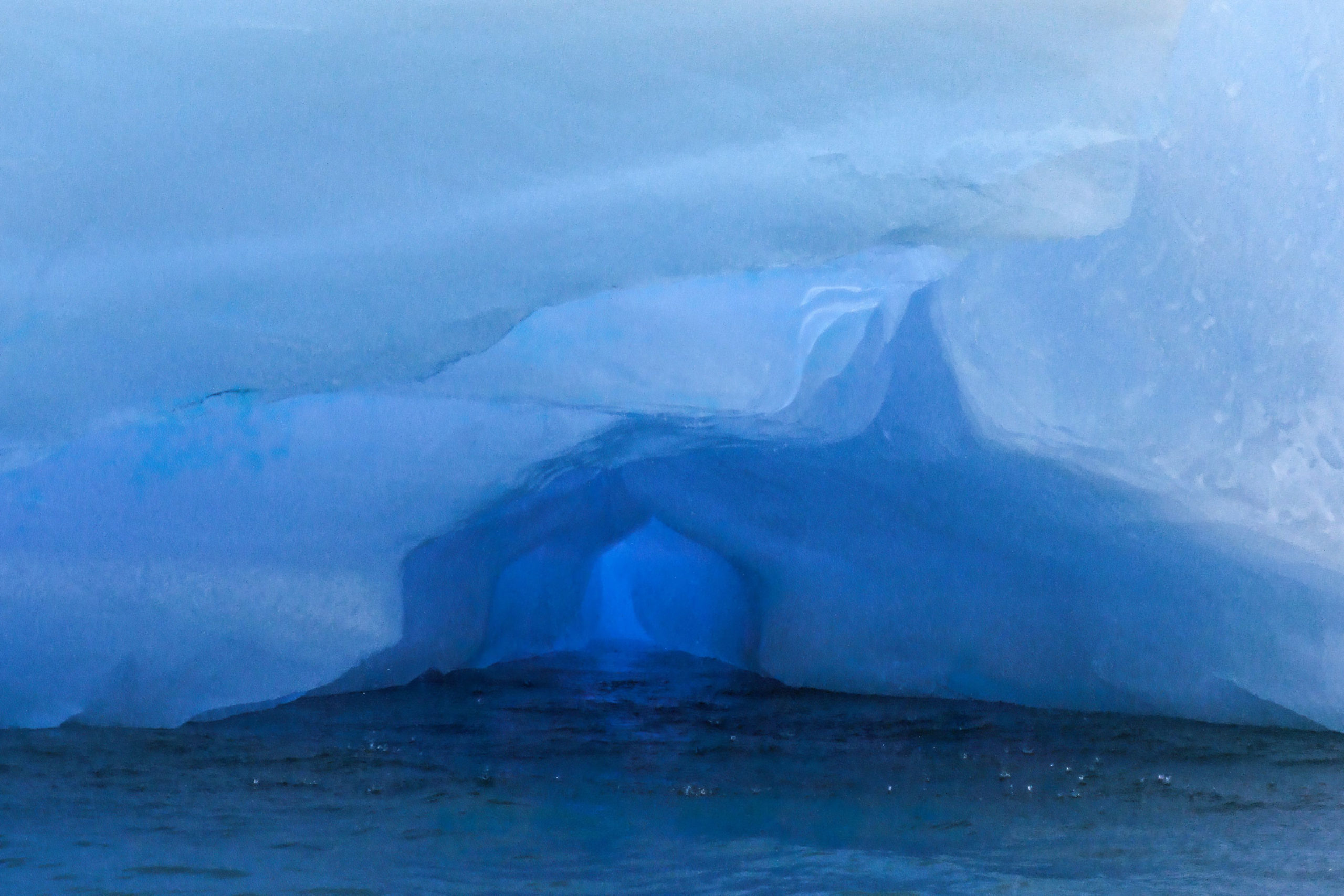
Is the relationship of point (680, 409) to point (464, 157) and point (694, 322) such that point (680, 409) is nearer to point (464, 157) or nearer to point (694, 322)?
point (694, 322)

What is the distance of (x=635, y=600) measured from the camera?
44.4 feet

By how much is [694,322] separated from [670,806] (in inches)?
78.5

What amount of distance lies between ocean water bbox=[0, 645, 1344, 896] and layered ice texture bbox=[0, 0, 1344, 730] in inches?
18.2

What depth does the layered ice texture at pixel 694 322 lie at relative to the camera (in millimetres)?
3029

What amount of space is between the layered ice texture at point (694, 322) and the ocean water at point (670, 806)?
0.46m

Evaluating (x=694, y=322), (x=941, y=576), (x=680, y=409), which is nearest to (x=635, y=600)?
(x=941, y=576)

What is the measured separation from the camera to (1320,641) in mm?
4668

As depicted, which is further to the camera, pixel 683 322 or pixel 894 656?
pixel 894 656

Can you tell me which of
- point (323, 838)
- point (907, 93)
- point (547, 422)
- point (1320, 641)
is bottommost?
point (323, 838)

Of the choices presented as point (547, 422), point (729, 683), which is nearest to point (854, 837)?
point (547, 422)

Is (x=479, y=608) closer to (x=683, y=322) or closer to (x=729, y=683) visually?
(x=729, y=683)

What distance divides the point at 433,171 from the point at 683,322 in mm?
1963

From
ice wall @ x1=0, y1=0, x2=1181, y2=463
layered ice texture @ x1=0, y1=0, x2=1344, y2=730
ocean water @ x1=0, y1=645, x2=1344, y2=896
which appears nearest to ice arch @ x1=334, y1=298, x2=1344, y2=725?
layered ice texture @ x1=0, y1=0, x2=1344, y2=730

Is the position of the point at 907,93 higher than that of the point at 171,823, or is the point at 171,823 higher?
the point at 907,93
